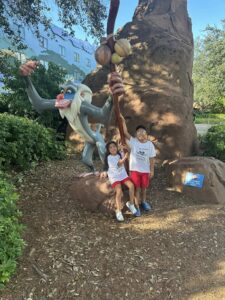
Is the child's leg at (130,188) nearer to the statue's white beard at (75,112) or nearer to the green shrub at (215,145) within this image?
the statue's white beard at (75,112)

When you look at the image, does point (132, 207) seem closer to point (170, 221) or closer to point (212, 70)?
point (170, 221)

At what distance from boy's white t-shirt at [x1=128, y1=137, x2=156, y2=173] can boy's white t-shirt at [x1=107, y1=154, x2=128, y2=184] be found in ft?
0.72

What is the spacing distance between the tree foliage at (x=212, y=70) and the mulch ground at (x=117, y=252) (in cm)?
3013

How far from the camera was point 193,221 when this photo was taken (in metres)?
4.96

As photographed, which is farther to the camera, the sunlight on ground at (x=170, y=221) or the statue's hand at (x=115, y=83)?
the sunlight on ground at (x=170, y=221)

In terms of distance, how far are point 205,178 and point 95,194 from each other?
1806mm

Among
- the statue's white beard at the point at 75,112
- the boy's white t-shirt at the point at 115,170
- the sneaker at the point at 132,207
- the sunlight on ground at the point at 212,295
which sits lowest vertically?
the sunlight on ground at the point at 212,295

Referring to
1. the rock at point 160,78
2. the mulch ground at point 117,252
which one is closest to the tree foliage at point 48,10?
the rock at point 160,78

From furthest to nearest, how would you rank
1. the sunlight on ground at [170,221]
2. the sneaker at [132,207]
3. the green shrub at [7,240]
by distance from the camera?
the sneaker at [132,207]
the sunlight on ground at [170,221]
the green shrub at [7,240]

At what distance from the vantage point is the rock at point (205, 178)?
226 inches

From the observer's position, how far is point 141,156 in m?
5.19

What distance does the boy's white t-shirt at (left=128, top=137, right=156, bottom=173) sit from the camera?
519cm

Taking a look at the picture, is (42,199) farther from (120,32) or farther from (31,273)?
(120,32)

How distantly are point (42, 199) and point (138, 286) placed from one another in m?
2.29
